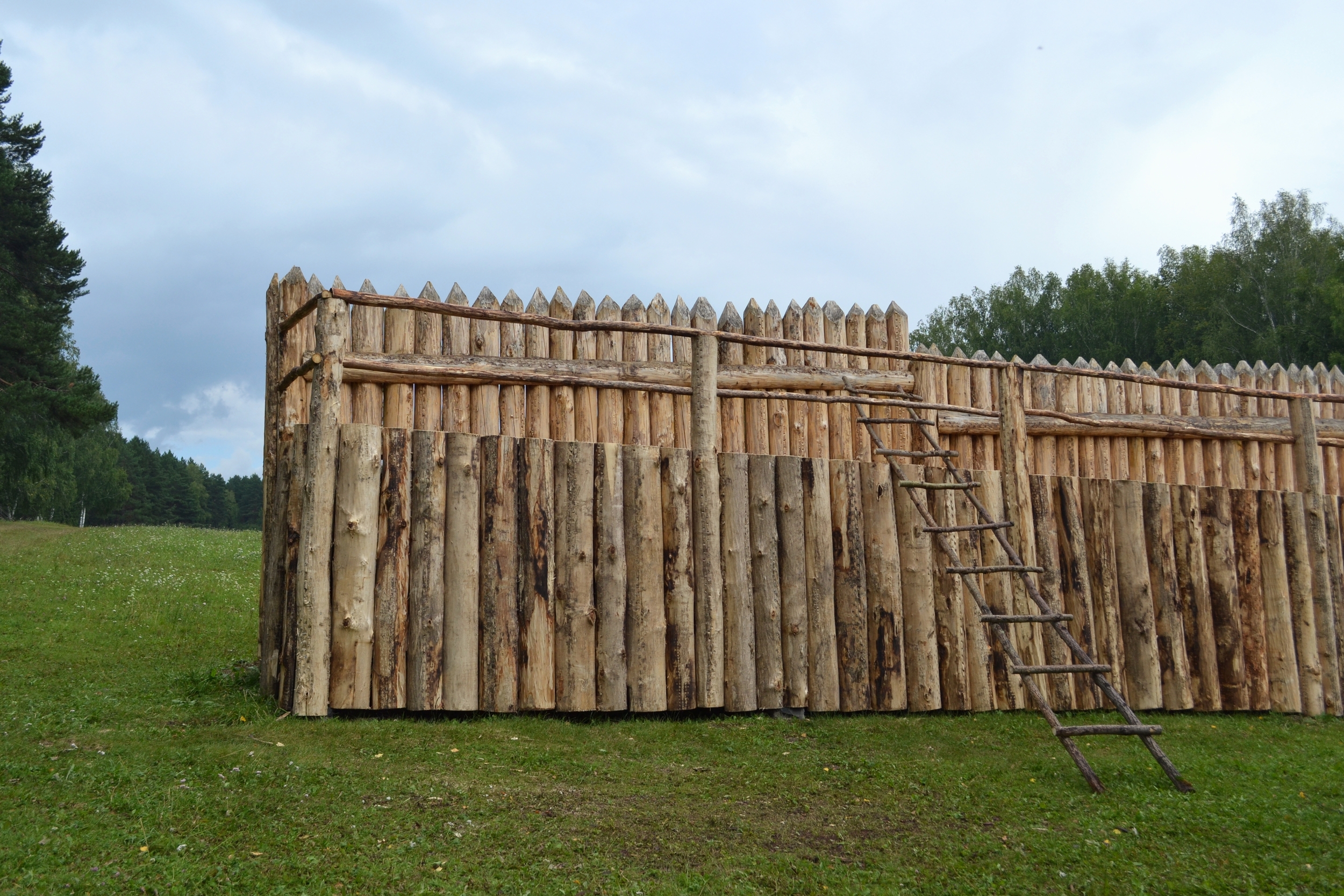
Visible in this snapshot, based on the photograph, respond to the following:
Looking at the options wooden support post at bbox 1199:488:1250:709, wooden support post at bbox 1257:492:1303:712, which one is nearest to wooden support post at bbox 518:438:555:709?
wooden support post at bbox 1199:488:1250:709

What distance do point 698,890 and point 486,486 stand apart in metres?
3.19

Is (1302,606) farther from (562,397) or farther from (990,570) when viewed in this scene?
(562,397)

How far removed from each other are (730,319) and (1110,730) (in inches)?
192

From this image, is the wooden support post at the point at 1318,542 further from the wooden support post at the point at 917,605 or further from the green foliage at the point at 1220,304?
the green foliage at the point at 1220,304

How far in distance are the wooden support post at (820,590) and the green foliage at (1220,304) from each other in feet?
72.2

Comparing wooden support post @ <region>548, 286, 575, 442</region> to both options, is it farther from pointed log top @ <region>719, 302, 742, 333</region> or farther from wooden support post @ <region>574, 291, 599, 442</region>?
pointed log top @ <region>719, 302, 742, 333</region>

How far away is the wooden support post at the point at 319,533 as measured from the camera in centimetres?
555

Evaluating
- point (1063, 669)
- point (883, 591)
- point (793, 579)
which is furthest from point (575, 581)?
point (1063, 669)

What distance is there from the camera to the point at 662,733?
5.78 meters

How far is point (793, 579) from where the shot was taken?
665 cm

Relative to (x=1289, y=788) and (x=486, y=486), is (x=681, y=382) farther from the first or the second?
(x=1289, y=788)

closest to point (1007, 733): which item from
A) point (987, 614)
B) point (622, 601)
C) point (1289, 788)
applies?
point (987, 614)

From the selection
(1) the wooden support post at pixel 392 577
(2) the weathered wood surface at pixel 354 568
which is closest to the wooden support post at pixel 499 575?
(1) the wooden support post at pixel 392 577

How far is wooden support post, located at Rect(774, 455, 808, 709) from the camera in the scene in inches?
258
